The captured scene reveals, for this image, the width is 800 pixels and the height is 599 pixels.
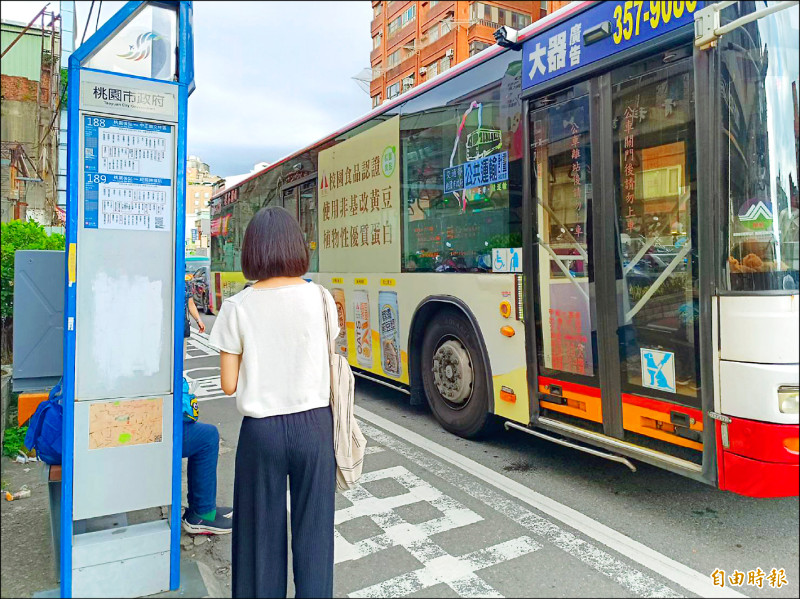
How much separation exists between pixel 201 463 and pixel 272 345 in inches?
60.7

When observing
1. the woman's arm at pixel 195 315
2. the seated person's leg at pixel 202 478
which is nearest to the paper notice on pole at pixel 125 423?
the seated person's leg at pixel 202 478

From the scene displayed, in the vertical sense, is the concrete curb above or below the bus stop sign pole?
below

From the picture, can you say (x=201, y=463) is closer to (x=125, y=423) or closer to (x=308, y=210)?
(x=125, y=423)

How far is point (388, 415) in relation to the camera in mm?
6211

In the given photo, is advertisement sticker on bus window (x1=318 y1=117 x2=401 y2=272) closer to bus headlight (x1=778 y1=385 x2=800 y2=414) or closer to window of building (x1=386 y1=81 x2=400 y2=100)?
window of building (x1=386 y1=81 x2=400 y2=100)

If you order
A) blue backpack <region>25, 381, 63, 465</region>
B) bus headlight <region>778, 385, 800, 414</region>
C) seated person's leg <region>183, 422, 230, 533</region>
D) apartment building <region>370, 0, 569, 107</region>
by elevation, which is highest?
apartment building <region>370, 0, 569, 107</region>

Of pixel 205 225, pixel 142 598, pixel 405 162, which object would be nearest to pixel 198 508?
pixel 142 598

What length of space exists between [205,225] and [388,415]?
1060cm

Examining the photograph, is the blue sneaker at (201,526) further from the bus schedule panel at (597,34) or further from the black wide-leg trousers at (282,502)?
the bus schedule panel at (597,34)

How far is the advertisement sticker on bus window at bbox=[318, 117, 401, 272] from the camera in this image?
6.06 m

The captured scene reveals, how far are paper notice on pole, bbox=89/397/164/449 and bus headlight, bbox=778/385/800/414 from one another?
115 inches

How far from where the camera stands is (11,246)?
20.0ft

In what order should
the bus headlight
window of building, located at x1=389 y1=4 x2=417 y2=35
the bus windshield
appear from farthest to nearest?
window of building, located at x1=389 y1=4 x2=417 y2=35, the bus windshield, the bus headlight

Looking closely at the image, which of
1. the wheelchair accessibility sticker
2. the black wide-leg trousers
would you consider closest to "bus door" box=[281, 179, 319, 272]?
the wheelchair accessibility sticker
